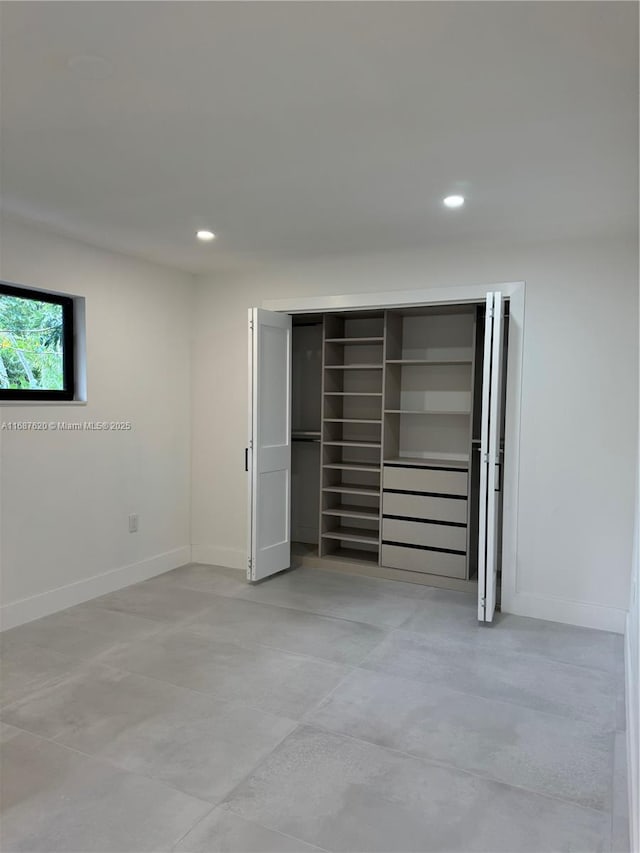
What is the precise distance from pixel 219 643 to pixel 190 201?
2.51 metres

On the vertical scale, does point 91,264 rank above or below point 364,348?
above

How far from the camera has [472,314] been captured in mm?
4945

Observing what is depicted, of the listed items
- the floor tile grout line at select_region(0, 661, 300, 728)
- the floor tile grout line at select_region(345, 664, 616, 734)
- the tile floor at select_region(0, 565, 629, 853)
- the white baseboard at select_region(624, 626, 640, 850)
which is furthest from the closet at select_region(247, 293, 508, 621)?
the white baseboard at select_region(624, 626, 640, 850)

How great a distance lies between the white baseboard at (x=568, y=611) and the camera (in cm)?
384

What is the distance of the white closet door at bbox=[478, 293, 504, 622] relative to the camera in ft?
12.3

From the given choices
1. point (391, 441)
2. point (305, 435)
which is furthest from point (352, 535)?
point (305, 435)

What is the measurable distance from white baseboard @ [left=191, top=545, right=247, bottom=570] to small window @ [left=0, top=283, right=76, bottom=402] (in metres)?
1.83

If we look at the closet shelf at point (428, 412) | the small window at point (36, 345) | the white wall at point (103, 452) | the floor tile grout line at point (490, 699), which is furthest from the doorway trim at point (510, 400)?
the small window at point (36, 345)

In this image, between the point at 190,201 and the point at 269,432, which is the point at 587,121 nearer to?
the point at 190,201

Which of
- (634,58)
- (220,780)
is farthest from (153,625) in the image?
(634,58)

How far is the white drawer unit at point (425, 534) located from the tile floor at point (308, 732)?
633mm

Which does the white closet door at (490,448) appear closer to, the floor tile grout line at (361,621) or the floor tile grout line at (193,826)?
the floor tile grout line at (361,621)

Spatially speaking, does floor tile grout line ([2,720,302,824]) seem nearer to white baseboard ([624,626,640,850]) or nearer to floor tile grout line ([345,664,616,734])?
floor tile grout line ([345,664,616,734])

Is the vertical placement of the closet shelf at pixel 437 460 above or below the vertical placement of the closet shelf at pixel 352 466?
above
